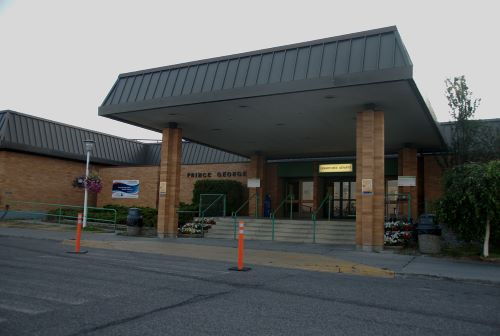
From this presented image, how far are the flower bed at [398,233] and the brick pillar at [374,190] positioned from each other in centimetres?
87

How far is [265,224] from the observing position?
66.8 ft

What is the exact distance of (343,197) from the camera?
27078mm

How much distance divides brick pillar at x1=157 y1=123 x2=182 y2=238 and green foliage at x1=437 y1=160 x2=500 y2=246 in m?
10.7

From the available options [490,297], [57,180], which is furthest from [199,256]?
[57,180]

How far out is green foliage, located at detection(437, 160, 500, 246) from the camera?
12.2 meters

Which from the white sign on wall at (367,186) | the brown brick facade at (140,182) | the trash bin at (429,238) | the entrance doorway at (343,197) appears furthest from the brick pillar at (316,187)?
the trash bin at (429,238)

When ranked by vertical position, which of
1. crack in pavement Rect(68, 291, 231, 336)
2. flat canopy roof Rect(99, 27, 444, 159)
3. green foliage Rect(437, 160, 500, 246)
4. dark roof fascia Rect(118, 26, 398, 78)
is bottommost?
crack in pavement Rect(68, 291, 231, 336)

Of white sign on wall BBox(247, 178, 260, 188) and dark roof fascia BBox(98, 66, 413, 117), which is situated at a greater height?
dark roof fascia BBox(98, 66, 413, 117)

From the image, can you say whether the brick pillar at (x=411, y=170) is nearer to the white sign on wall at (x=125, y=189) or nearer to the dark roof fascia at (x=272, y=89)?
the dark roof fascia at (x=272, y=89)

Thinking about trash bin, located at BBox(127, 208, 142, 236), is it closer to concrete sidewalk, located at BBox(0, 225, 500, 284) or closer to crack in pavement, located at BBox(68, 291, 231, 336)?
concrete sidewalk, located at BBox(0, 225, 500, 284)

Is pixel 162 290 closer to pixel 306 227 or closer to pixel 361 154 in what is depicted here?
pixel 361 154

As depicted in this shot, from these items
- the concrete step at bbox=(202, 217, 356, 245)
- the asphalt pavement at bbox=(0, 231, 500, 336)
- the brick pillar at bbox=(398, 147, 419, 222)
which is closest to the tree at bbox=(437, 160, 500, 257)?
the asphalt pavement at bbox=(0, 231, 500, 336)

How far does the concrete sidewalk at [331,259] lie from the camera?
1027 centimetres

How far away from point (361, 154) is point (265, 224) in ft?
22.7
